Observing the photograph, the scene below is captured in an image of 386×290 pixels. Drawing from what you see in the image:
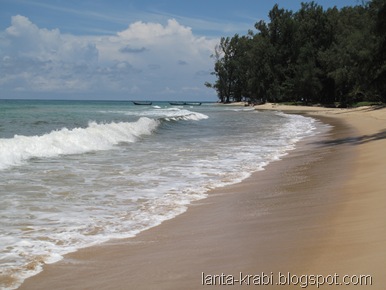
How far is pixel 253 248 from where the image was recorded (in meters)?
5.05

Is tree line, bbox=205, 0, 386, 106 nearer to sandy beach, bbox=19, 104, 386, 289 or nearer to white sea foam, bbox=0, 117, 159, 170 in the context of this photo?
white sea foam, bbox=0, 117, 159, 170

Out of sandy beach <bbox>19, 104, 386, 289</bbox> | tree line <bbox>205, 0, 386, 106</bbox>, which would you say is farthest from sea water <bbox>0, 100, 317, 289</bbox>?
tree line <bbox>205, 0, 386, 106</bbox>

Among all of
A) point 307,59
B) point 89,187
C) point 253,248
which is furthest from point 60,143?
point 307,59

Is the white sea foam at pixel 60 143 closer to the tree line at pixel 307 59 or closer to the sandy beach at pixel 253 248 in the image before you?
the sandy beach at pixel 253 248

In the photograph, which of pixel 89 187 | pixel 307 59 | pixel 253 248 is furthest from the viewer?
pixel 307 59

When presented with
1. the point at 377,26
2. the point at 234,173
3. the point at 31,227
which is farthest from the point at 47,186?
the point at 377,26

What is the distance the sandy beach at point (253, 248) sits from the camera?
411cm

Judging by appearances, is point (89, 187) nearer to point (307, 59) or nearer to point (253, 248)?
point (253, 248)

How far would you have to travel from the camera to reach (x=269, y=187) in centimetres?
921

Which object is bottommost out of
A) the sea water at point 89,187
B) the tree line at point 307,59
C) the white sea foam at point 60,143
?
the sea water at point 89,187

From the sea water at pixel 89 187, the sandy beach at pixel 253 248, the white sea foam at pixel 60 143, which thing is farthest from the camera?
the white sea foam at pixel 60 143

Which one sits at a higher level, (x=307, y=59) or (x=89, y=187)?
(x=307, y=59)

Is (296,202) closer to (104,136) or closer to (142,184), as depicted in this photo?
(142,184)

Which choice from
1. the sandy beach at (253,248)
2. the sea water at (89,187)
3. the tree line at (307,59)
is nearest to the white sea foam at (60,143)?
the sea water at (89,187)
